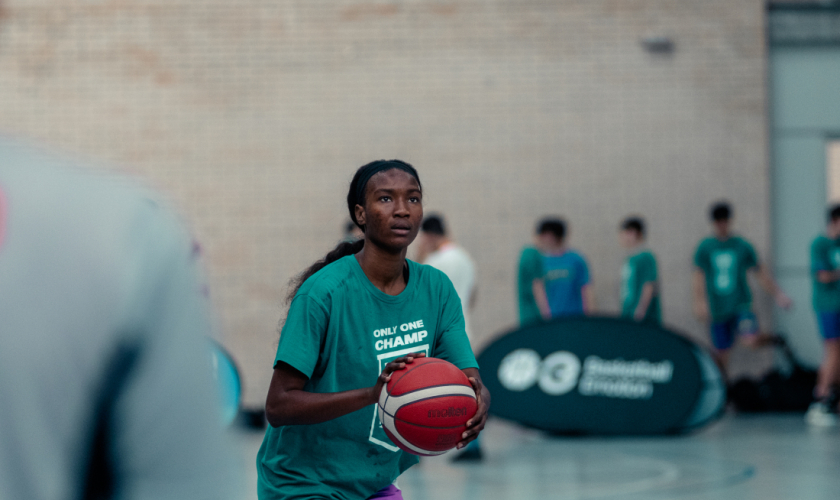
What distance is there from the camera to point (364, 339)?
8.26 feet

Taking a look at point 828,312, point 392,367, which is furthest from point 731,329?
point 392,367

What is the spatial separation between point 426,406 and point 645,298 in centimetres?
755

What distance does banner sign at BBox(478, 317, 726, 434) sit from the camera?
26.7 feet

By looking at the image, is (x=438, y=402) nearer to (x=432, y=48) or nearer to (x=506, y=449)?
(x=506, y=449)

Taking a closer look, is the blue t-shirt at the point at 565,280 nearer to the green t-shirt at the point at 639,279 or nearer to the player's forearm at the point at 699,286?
the green t-shirt at the point at 639,279

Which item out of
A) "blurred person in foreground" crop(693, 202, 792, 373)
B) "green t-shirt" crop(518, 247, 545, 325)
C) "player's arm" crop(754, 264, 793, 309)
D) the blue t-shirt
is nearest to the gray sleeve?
"green t-shirt" crop(518, 247, 545, 325)

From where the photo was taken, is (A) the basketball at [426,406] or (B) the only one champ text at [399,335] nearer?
(A) the basketball at [426,406]

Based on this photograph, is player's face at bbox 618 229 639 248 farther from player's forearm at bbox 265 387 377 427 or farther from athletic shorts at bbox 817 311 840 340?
player's forearm at bbox 265 387 377 427

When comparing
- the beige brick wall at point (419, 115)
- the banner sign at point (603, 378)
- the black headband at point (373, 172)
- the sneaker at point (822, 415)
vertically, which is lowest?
the sneaker at point (822, 415)

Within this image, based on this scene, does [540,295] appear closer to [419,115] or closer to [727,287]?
[727,287]

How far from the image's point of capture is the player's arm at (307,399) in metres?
2.28

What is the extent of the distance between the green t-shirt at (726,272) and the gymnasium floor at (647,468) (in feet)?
→ 5.22

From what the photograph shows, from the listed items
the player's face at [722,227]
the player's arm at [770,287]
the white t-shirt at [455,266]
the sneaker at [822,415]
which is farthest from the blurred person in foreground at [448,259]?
the player's arm at [770,287]

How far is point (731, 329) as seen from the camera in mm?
10000
